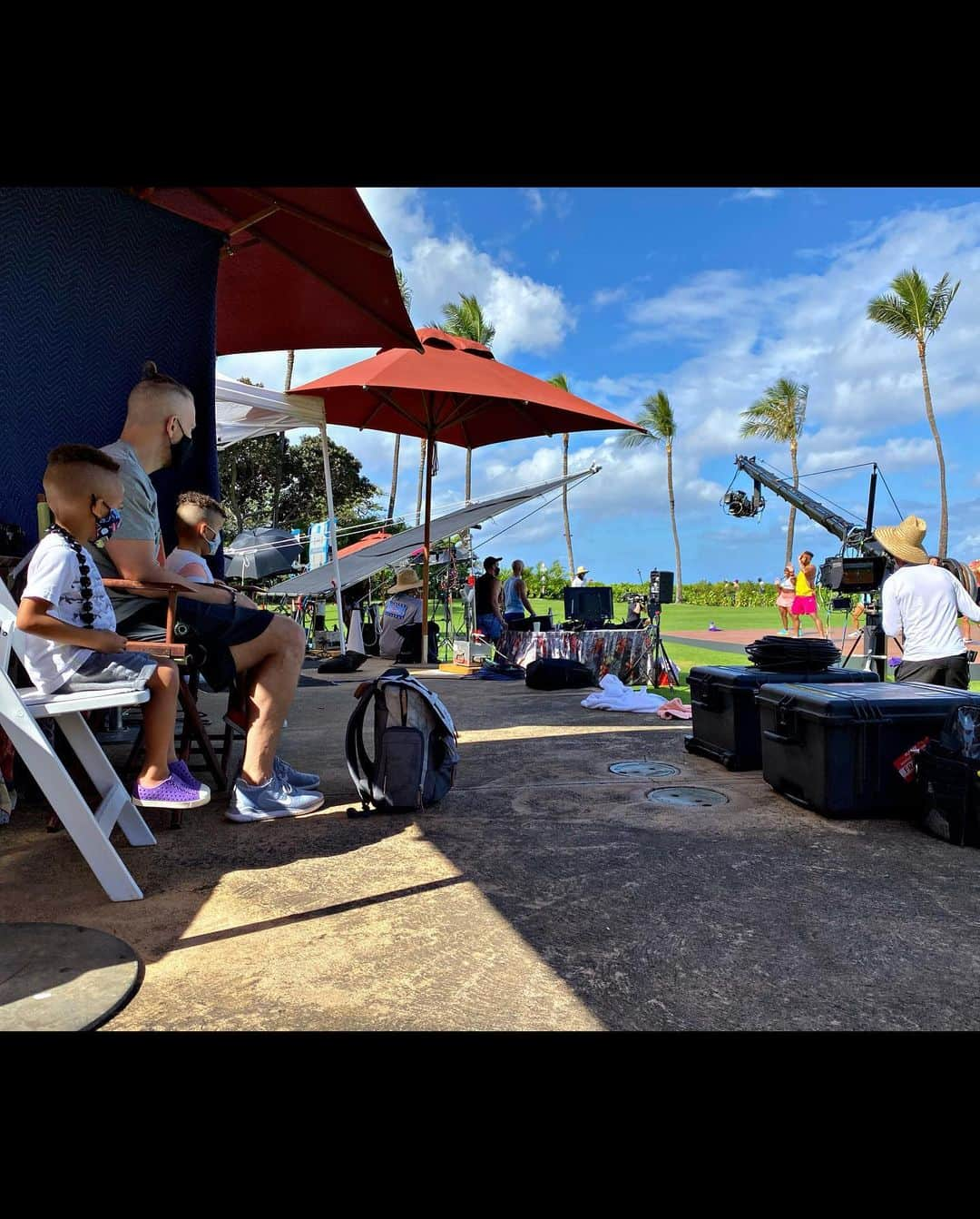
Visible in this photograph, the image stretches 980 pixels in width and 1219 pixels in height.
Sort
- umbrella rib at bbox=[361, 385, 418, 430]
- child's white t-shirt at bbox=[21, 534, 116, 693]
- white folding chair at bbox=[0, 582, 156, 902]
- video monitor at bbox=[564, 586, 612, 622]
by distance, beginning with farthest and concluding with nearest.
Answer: video monitor at bbox=[564, 586, 612, 622] < umbrella rib at bbox=[361, 385, 418, 430] < child's white t-shirt at bbox=[21, 534, 116, 693] < white folding chair at bbox=[0, 582, 156, 902]

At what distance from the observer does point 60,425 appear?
356 centimetres

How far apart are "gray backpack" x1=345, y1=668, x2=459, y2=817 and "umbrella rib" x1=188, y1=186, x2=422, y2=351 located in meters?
2.53

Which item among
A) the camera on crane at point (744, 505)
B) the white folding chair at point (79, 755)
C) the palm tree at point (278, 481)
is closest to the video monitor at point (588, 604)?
the white folding chair at point (79, 755)

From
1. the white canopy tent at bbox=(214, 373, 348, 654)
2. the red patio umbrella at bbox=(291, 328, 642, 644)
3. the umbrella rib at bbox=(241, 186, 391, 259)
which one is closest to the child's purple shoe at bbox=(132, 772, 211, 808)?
the umbrella rib at bbox=(241, 186, 391, 259)

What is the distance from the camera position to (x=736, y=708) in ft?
12.1

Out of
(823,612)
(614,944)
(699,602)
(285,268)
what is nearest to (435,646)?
(285,268)

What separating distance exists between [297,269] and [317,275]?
0.60 ft

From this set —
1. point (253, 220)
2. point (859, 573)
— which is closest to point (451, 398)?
point (253, 220)

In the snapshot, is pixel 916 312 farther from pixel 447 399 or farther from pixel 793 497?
pixel 447 399

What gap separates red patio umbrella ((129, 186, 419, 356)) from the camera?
3.76 m

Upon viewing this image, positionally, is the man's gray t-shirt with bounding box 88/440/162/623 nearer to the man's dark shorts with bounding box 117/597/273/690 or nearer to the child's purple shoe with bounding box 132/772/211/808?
the man's dark shorts with bounding box 117/597/273/690
